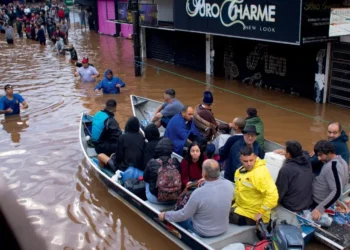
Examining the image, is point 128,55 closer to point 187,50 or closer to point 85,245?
point 187,50

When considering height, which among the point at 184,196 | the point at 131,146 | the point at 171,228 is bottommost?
the point at 171,228

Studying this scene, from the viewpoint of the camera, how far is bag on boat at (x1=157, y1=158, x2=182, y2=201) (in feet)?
20.3

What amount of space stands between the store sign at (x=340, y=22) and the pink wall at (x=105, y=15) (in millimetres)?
22849

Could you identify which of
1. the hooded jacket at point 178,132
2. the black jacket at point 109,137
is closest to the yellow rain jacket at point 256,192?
the hooded jacket at point 178,132

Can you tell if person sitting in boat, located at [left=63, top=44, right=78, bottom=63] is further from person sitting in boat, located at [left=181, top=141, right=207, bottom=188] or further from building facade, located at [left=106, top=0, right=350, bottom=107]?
person sitting in boat, located at [left=181, top=141, right=207, bottom=188]

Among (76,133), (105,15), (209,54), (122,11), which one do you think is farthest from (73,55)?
(105,15)

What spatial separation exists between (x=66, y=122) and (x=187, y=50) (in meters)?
9.19

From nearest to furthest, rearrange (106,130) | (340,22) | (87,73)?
(106,130) < (340,22) < (87,73)

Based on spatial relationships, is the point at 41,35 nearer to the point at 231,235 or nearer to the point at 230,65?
the point at 230,65

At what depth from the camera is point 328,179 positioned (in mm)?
5980

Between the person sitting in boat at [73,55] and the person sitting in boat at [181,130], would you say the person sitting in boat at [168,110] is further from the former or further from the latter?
the person sitting in boat at [73,55]

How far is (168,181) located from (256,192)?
4.36 feet

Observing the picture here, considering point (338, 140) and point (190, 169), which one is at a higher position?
point (338, 140)

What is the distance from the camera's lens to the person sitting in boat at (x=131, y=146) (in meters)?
7.31
